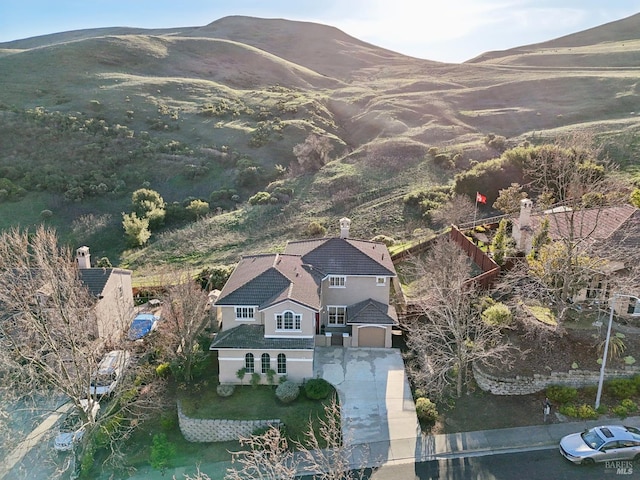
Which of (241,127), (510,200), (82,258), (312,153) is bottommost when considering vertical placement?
(82,258)

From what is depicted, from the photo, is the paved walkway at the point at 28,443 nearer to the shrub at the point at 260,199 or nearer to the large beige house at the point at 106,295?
the large beige house at the point at 106,295

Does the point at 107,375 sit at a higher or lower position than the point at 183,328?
lower

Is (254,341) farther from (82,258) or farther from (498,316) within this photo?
(82,258)

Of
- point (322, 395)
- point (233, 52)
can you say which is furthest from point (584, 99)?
point (233, 52)

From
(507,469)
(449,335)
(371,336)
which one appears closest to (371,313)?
(371,336)

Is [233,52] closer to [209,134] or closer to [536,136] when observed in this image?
[209,134]

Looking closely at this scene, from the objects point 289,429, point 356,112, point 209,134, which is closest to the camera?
point 289,429

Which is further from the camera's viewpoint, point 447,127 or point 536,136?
point 447,127
